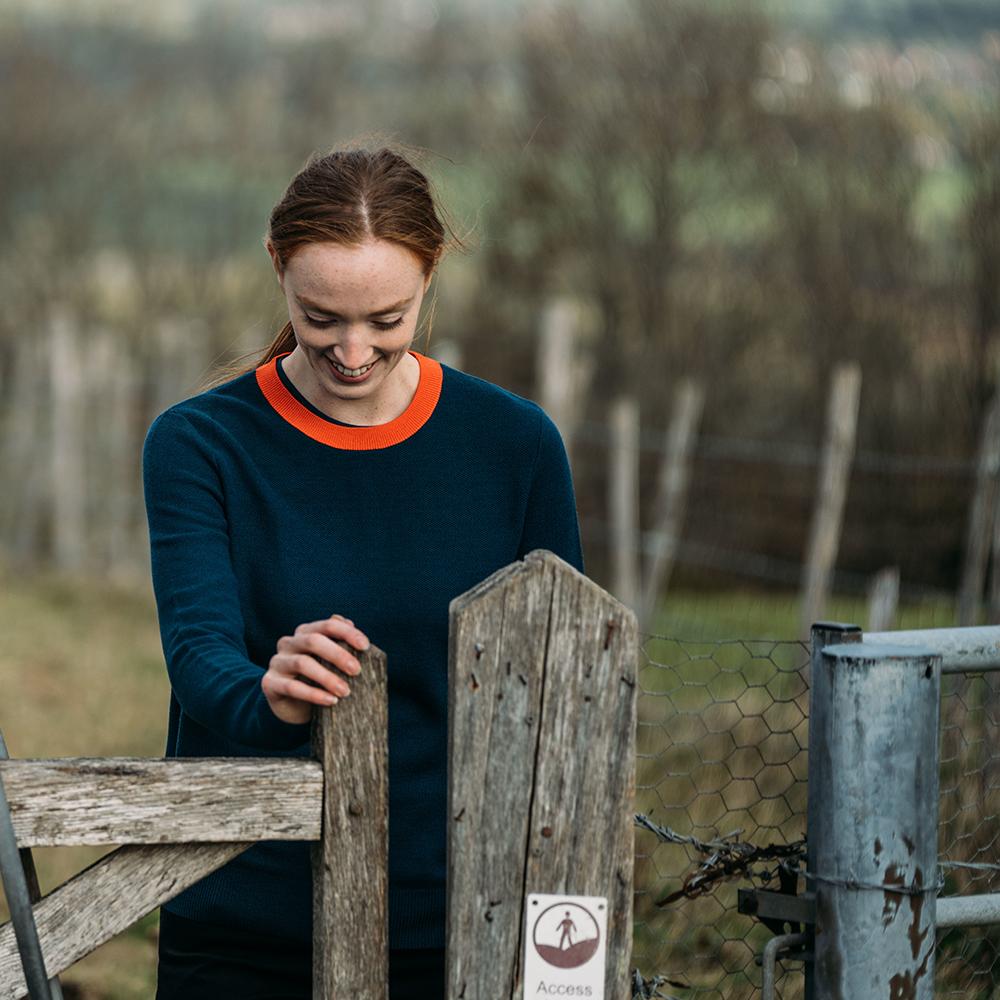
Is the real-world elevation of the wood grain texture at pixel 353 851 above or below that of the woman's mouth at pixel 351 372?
below

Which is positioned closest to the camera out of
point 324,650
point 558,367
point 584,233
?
point 324,650

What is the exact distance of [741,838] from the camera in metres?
4.00

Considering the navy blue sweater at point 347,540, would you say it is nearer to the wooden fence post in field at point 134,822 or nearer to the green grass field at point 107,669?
the wooden fence post in field at point 134,822

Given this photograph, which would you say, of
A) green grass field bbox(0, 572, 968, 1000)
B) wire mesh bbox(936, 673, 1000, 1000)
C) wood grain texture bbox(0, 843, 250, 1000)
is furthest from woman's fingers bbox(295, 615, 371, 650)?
green grass field bbox(0, 572, 968, 1000)

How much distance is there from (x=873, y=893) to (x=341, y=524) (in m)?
0.80

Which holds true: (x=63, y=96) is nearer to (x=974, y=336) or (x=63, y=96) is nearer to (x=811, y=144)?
(x=811, y=144)

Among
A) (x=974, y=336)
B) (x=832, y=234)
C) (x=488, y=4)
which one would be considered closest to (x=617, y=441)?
(x=974, y=336)

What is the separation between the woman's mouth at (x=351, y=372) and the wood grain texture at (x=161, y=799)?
539 mm

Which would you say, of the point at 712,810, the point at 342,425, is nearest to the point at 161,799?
the point at 342,425

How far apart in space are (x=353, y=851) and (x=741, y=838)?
2679 millimetres

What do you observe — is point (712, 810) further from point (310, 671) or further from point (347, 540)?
point (310, 671)

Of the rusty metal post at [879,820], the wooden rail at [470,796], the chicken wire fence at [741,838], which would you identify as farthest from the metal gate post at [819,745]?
the wooden rail at [470,796]

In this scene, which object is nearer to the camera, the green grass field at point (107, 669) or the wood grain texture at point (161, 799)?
the wood grain texture at point (161, 799)

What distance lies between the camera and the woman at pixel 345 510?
5.89ft
